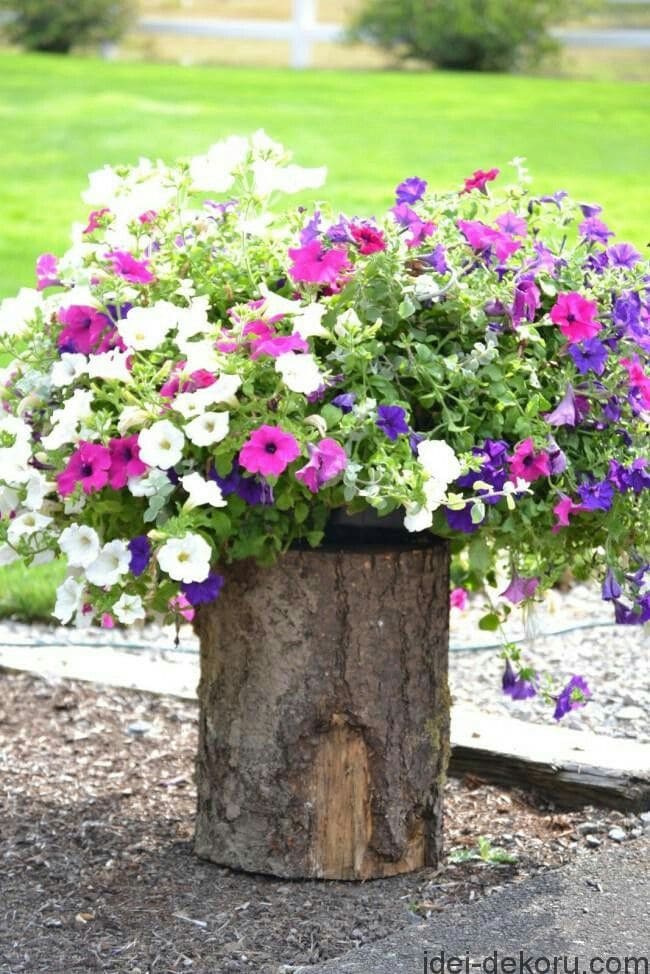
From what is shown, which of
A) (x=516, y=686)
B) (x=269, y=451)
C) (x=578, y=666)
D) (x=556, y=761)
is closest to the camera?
(x=269, y=451)

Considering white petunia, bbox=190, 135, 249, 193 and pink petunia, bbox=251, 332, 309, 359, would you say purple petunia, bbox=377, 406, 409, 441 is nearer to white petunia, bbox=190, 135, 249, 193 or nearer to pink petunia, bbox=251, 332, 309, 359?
pink petunia, bbox=251, 332, 309, 359

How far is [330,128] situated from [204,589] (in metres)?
9.04

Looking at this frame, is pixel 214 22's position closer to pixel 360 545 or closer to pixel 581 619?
pixel 581 619

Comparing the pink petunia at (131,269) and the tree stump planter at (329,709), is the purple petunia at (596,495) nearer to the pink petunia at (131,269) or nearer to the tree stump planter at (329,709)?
the tree stump planter at (329,709)

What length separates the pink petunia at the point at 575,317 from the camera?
8.53 feet

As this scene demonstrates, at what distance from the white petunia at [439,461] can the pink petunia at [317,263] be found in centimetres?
31

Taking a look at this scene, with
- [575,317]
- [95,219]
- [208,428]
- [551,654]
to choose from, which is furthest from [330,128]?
[208,428]

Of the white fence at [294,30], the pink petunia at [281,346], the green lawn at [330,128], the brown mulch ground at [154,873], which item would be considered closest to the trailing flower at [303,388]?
the pink petunia at [281,346]

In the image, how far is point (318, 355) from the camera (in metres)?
2.63

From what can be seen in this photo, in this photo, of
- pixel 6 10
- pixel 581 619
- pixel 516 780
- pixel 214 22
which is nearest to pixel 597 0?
pixel 214 22

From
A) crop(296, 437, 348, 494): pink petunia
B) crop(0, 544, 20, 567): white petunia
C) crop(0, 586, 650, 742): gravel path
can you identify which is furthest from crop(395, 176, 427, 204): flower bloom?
crop(0, 586, 650, 742): gravel path

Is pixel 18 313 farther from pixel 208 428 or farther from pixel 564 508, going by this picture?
pixel 564 508

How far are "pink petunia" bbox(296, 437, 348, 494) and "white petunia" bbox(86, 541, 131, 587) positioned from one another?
313mm

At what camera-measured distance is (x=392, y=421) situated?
2.50m
